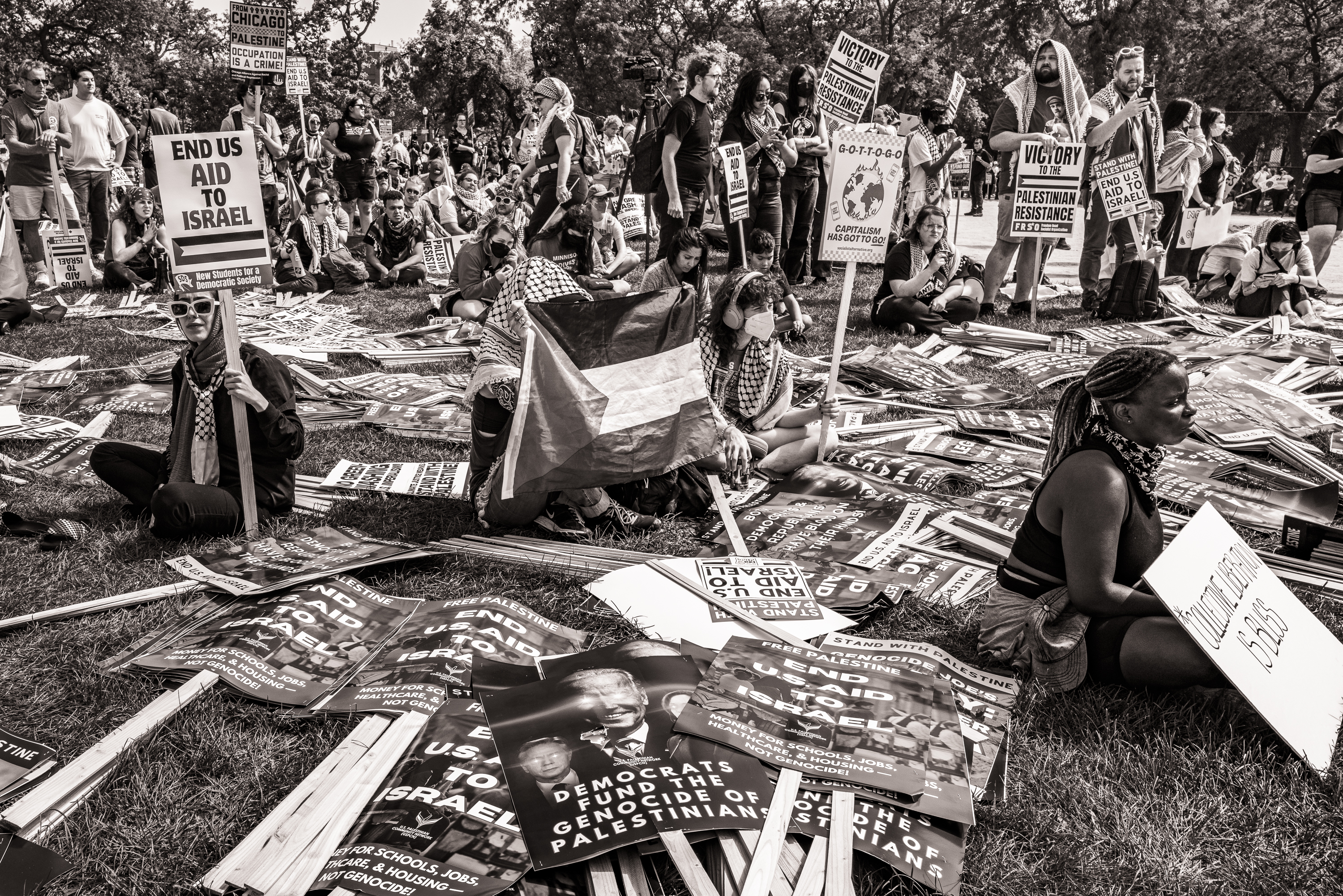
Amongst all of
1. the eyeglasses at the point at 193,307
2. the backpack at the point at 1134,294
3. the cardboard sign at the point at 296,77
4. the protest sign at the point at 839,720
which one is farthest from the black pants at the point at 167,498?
the cardboard sign at the point at 296,77

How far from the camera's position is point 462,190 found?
644 inches

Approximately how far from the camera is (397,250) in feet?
41.8

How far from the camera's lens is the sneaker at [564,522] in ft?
15.2

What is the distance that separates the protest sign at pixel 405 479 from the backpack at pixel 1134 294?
7033 mm

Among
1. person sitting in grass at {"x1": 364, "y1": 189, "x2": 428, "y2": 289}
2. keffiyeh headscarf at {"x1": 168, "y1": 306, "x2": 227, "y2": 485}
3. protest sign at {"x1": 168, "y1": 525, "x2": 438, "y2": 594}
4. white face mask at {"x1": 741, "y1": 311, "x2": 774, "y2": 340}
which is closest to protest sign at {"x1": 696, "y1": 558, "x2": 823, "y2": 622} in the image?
protest sign at {"x1": 168, "y1": 525, "x2": 438, "y2": 594}

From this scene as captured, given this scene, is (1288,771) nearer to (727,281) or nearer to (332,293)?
(727,281)

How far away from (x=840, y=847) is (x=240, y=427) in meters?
3.19

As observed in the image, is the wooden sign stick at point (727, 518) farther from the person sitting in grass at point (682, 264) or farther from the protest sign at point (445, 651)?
the person sitting in grass at point (682, 264)

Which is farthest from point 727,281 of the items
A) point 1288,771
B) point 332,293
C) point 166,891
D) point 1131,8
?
point 1131,8

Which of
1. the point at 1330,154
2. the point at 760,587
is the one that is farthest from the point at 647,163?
the point at 760,587

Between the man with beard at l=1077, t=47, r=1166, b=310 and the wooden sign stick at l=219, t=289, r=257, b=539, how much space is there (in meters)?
8.24

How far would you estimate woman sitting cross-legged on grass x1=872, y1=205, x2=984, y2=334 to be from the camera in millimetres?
9070

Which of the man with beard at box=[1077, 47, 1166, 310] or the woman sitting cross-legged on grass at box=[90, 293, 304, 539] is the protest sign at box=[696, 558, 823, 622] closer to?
the woman sitting cross-legged on grass at box=[90, 293, 304, 539]

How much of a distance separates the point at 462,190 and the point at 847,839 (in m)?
15.2
